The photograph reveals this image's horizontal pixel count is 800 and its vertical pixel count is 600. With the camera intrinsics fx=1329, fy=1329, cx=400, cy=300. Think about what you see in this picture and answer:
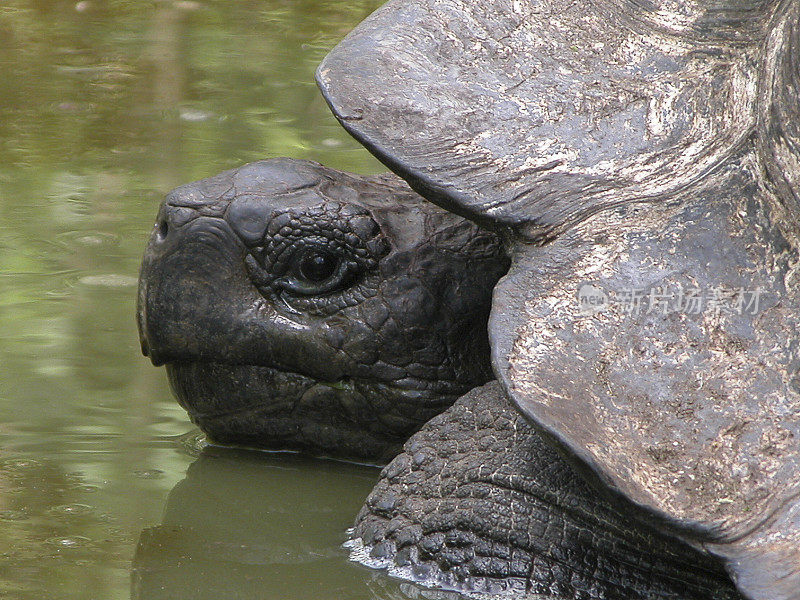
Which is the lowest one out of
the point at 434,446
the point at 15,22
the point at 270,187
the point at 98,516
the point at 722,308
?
A: the point at 15,22

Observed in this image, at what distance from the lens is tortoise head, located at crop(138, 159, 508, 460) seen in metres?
2.61

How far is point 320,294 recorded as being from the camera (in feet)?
8.68

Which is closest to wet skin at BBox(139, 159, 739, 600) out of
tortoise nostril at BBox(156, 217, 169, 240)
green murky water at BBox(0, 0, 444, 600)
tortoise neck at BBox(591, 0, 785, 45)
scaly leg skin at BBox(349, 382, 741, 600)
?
tortoise nostril at BBox(156, 217, 169, 240)

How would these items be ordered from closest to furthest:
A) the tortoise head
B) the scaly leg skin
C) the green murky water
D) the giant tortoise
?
the giant tortoise, the scaly leg skin, the green murky water, the tortoise head

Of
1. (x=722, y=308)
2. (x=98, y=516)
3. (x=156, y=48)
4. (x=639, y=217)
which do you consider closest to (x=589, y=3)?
(x=639, y=217)

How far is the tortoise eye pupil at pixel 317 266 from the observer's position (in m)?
2.64

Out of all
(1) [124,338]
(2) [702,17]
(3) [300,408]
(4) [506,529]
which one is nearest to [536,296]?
(4) [506,529]

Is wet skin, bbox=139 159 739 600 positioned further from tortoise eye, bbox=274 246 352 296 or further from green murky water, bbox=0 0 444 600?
green murky water, bbox=0 0 444 600

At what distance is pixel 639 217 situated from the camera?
6.74 feet

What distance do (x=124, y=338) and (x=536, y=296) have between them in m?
1.49

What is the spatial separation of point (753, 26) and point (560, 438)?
0.88 metres

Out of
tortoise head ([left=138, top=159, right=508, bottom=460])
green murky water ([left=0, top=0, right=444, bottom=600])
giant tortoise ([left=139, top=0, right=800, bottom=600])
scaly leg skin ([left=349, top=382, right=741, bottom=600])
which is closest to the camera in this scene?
giant tortoise ([left=139, top=0, right=800, bottom=600])

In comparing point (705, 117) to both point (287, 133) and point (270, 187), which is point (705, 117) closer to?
point (270, 187)

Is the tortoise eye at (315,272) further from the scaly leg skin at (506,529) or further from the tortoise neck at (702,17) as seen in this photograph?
the tortoise neck at (702,17)
